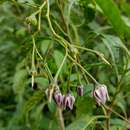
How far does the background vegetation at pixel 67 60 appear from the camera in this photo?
1.51 m

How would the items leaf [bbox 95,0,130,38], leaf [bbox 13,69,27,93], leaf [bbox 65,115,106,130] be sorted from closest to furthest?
leaf [bbox 95,0,130,38]
leaf [bbox 65,115,106,130]
leaf [bbox 13,69,27,93]

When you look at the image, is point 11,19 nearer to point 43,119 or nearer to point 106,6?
point 43,119

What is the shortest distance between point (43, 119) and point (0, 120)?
0.38 metres

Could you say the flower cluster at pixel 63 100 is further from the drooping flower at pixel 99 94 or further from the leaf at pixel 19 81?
the leaf at pixel 19 81

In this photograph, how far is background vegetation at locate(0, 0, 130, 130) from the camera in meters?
1.51

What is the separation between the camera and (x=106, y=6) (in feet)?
4.92

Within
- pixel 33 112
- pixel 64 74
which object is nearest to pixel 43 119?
pixel 33 112

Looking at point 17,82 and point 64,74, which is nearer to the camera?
point 64,74

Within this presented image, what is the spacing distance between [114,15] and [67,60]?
319mm

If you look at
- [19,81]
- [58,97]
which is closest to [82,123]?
[58,97]

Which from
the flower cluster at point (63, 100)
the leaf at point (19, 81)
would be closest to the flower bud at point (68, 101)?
the flower cluster at point (63, 100)

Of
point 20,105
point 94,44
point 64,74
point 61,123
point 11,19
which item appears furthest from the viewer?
point 11,19

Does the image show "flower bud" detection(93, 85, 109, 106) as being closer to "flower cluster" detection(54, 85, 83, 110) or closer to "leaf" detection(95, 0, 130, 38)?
"flower cluster" detection(54, 85, 83, 110)

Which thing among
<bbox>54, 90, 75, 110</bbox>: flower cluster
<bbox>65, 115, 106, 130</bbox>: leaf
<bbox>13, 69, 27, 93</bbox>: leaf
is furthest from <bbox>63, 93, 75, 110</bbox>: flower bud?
<bbox>13, 69, 27, 93</bbox>: leaf
